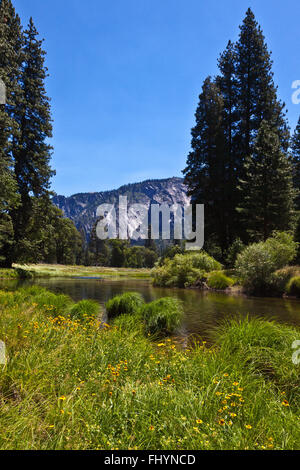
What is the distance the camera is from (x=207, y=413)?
2.62m

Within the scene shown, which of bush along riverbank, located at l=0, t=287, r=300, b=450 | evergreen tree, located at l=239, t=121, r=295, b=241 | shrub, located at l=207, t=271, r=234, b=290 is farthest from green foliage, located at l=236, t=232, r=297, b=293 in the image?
bush along riverbank, located at l=0, t=287, r=300, b=450

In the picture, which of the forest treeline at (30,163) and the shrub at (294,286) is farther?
the forest treeline at (30,163)

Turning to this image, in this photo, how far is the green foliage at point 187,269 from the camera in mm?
23539

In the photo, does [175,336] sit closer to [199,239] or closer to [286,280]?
[286,280]

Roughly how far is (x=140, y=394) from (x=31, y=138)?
93.7 feet

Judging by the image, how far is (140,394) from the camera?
2.90 meters

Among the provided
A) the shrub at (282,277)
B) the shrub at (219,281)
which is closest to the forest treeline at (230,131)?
the shrub at (219,281)

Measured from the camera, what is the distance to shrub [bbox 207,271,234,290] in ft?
66.6

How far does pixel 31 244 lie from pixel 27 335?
21686 millimetres

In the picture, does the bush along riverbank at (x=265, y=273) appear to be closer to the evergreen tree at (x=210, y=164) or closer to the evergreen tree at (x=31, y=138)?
the evergreen tree at (x=210, y=164)

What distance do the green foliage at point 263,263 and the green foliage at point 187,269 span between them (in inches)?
209

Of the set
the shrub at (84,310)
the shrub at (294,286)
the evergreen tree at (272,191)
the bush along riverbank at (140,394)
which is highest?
the evergreen tree at (272,191)

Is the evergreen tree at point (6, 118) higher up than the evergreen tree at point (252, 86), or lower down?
lower down

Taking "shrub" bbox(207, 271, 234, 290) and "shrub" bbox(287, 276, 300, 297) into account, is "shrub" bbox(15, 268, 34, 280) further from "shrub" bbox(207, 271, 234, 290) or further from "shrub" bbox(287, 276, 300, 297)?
"shrub" bbox(287, 276, 300, 297)
